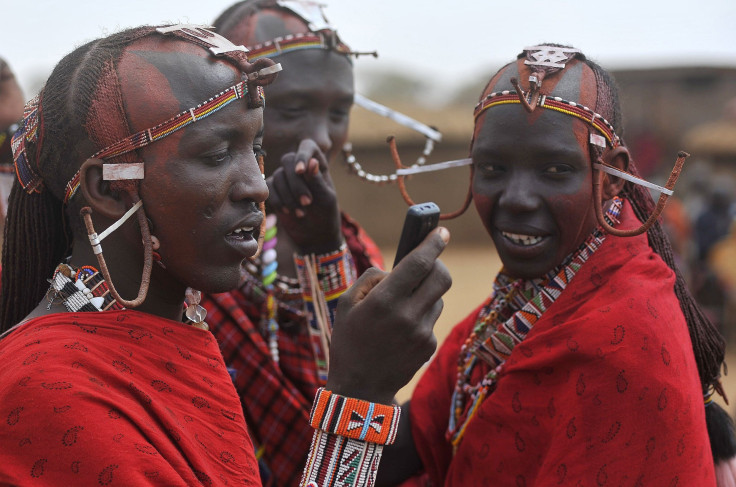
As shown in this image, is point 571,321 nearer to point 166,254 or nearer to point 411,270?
point 411,270

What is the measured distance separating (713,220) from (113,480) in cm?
1080

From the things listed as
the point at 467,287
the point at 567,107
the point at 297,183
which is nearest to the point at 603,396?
the point at 567,107

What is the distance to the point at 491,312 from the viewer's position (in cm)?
262

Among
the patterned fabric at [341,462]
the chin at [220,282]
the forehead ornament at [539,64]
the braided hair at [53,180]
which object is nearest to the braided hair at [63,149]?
the braided hair at [53,180]

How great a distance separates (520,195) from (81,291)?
1314mm

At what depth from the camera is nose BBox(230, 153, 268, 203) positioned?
185 cm

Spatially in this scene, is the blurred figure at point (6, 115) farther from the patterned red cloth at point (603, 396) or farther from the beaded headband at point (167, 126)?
the patterned red cloth at point (603, 396)

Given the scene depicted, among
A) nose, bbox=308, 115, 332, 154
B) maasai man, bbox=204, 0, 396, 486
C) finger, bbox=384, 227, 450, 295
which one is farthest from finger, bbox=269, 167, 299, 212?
finger, bbox=384, 227, 450, 295

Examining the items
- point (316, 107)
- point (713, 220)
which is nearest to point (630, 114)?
point (713, 220)

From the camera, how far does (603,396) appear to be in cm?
206

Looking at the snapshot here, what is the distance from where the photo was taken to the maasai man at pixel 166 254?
1.73m

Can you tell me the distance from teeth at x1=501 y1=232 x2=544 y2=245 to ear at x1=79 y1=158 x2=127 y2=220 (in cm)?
121

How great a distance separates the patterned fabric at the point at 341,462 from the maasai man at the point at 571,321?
0.52 meters

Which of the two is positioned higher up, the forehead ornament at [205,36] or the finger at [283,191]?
the forehead ornament at [205,36]
